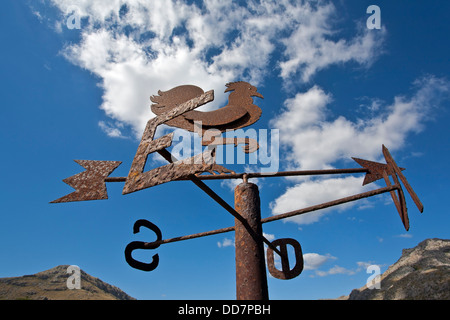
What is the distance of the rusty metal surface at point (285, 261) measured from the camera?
8.31 feet

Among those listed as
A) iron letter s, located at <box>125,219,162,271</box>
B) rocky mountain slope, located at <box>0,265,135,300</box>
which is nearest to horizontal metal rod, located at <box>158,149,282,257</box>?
iron letter s, located at <box>125,219,162,271</box>

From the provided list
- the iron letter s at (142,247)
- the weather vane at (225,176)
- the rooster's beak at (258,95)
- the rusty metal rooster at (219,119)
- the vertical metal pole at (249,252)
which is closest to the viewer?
the weather vane at (225,176)

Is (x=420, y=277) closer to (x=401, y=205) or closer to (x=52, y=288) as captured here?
(x=401, y=205)

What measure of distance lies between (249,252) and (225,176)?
835mm

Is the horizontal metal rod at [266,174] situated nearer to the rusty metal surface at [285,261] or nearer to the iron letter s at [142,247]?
the iron letter s at [142,247]

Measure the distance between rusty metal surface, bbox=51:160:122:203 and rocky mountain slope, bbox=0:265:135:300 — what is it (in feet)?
237

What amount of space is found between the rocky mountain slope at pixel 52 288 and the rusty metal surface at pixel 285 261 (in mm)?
72670

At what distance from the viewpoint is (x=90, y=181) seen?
266 cm

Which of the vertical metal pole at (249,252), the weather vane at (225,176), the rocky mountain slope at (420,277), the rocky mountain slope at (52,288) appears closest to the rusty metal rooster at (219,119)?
the weather vane at (225,176)

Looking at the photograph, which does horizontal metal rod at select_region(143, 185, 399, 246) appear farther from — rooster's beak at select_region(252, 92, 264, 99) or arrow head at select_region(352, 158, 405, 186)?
rooster's beak at select_region(252, 92, 264, 99)

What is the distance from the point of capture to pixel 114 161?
288 cm

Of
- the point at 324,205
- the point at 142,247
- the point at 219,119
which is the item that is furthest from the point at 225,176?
the point at 142,247
